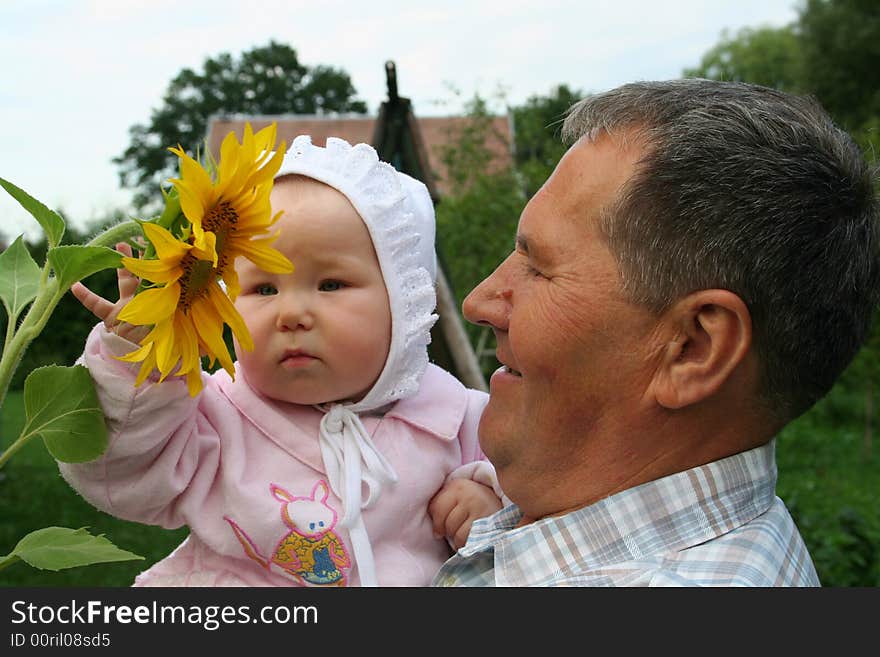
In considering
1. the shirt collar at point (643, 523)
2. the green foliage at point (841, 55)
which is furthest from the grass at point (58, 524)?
the green foliage at point (841, 55)

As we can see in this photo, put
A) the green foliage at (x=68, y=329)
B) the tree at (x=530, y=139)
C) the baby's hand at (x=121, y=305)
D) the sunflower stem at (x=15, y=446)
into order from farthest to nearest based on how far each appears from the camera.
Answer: the tree at (x=530, y=139) < the green foliage at (x=68, y=329) < the baby's hand at (x=121, y=305) < the sunflower stem at (x=15, y=446)

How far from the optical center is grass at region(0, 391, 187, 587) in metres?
7.57

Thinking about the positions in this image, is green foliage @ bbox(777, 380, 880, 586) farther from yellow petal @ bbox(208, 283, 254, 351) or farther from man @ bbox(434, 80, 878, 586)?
yellow petal @ bbox(208, 283, 254, 351)

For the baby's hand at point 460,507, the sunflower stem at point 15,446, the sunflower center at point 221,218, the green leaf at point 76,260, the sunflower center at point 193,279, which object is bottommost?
the baby's hand at point 460,507

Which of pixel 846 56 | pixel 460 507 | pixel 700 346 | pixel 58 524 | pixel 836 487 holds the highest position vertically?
pixel 700 346

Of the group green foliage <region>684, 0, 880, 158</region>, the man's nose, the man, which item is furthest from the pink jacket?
green foliage <region>684, 0, 880, 158</region>

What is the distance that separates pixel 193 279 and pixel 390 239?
2.84ft

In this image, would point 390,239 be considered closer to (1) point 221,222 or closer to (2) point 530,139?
(1) point 221,222

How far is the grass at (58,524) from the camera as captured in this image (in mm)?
7570

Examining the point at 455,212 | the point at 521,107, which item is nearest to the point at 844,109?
the point at 521,107

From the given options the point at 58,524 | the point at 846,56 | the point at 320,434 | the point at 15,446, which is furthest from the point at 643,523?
the point at 846,56

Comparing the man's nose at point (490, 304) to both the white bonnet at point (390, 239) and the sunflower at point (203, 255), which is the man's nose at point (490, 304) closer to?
the white bonnet at point (390, 239)

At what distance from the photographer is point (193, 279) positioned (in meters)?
1.47

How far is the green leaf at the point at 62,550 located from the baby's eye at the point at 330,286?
2.89 ft
